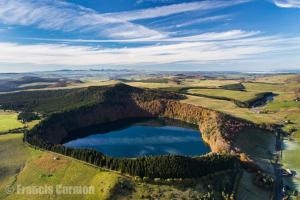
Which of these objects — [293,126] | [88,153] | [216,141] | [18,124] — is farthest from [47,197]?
[293,126]

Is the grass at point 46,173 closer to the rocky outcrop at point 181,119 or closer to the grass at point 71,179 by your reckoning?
the grass at point 71,179

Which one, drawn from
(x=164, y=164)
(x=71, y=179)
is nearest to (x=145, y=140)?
(x=164, y=164)

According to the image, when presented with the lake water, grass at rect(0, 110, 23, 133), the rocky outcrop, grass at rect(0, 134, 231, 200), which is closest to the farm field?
grass at rect(0, 134, 231, 200)

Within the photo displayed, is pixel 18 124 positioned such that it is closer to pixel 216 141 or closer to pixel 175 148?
pixel 175 148

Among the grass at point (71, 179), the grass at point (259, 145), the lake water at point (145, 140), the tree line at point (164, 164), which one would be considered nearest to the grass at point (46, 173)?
the grass at point (71, 179)

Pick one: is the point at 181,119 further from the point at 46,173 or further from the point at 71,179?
the point at 71,179

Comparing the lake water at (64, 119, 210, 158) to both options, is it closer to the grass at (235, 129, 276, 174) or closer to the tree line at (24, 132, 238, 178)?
the grass at (235, 129, 276, 174)
